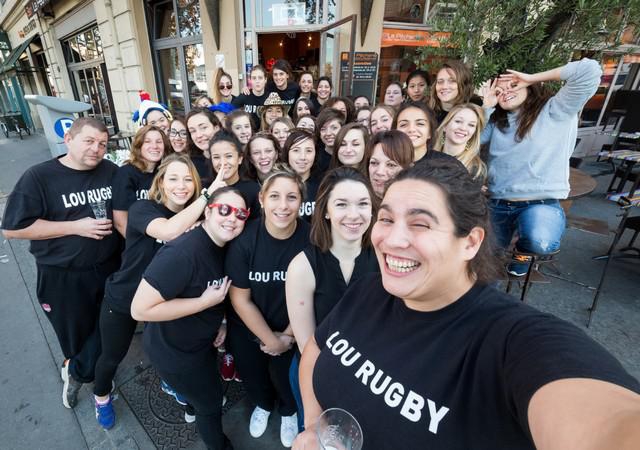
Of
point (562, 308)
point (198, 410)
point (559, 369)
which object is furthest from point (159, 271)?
point (562, 308)

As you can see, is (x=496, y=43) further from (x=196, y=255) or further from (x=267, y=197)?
(x=196, y=255)

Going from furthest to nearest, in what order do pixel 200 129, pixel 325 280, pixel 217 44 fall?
1. pixel 217 44
2. pixel 200 129
3. pixel 325 280

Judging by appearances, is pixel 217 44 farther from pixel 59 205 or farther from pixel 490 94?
pixel 490 94

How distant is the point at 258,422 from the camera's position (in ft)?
7.55

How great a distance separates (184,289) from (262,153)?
5.18ft

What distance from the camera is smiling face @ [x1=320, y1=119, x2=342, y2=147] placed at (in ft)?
10.9

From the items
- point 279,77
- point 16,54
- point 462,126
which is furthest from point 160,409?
point 16,54

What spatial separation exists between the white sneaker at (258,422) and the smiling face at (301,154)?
206 cm

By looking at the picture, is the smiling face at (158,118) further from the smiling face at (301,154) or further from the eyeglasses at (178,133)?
the smiling face at (301,154)

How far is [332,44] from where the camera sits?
6.71 meters

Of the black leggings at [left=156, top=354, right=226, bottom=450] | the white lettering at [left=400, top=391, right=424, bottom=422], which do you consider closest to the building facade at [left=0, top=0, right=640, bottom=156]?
the white lettering at [left=400, top=391, right=424, bottom=422]

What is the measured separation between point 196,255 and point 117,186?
4.43 feet

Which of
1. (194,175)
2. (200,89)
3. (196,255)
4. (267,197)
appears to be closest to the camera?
(196,255)

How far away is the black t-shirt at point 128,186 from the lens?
2508 millimetres
